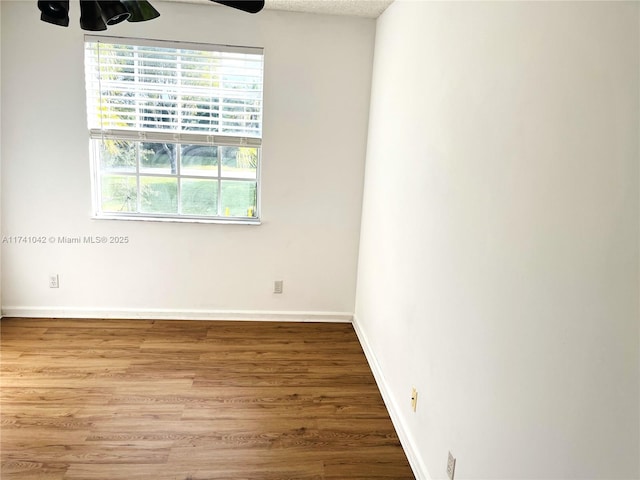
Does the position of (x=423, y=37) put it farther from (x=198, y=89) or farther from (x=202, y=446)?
(x=202, y=446)

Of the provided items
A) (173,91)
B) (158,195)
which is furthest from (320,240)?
(173,91)

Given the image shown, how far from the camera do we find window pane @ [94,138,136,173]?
3378mm

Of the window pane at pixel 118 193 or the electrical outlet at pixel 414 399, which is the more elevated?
the window pane at pixel 118 193

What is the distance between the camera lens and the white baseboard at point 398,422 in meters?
2.01

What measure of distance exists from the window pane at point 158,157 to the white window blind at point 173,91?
0.24ft

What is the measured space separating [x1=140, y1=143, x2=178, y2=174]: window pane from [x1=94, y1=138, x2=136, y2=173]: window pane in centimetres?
7

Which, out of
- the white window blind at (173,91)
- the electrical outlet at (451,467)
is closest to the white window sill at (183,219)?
the white window blind at (173,91)

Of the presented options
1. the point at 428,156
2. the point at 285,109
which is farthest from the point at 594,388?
the point at 285,109

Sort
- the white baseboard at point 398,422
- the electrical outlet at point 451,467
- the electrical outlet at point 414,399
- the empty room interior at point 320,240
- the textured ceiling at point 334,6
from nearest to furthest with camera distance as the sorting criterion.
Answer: the empty room interior at point 320,240 < the electrical outlet at point 451,467 < the white baseboard at point 398,422 < the electrical outlet at point 414,399 < the textured ceiling at point 334,6

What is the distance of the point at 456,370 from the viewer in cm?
168

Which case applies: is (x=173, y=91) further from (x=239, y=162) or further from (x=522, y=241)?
(x=522, y=241)

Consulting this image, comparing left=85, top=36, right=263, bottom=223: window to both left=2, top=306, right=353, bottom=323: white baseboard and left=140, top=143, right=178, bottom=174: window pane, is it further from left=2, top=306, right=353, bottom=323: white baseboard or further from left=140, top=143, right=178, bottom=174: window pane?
left=2, top=306, right=353, bottom=323: white baseboard

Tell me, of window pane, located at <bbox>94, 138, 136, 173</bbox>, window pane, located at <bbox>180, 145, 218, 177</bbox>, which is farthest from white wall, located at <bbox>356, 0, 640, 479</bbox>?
window pane, located at <bbox>94, 138, 136, 173</bbox>

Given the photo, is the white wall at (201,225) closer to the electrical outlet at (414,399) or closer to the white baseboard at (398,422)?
the white baseboard at (398,422)
